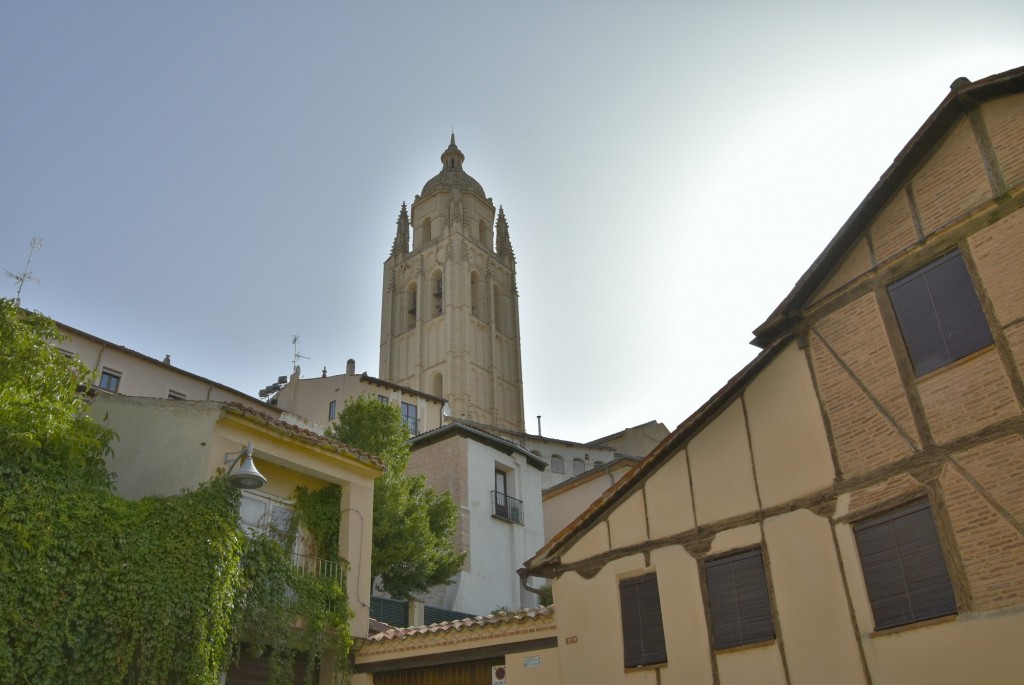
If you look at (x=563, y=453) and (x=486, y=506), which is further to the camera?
(x=563, y=453)

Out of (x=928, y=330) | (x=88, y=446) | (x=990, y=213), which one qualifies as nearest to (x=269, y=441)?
(x=88, y=446)

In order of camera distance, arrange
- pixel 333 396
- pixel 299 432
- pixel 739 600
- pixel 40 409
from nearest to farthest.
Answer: pixel 739 600
pixel 40 409
pixel 299 432
pixel 333 396

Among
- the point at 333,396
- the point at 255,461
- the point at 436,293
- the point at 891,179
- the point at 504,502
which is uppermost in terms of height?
the point at 436,293

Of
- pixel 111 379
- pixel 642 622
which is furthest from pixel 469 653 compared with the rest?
pixel 111 379

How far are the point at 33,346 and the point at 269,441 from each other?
4.03 m

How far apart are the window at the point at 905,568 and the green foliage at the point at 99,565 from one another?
898 cm

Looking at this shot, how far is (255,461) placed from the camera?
15.0m

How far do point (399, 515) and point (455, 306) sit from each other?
183 ft

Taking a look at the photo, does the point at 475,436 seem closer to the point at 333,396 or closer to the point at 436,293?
the point at 333,396

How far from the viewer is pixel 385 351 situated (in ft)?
260

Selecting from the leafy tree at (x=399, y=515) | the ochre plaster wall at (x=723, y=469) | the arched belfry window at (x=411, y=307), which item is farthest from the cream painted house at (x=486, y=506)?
the arched belfry window at (x=411, y=307)

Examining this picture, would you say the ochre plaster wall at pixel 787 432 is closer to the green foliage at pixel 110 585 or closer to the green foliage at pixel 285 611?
the green foliage at pixel 285 611

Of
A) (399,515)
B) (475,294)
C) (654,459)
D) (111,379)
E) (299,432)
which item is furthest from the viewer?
(475,294)

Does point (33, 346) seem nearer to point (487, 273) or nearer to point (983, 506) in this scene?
point (983, 506)
